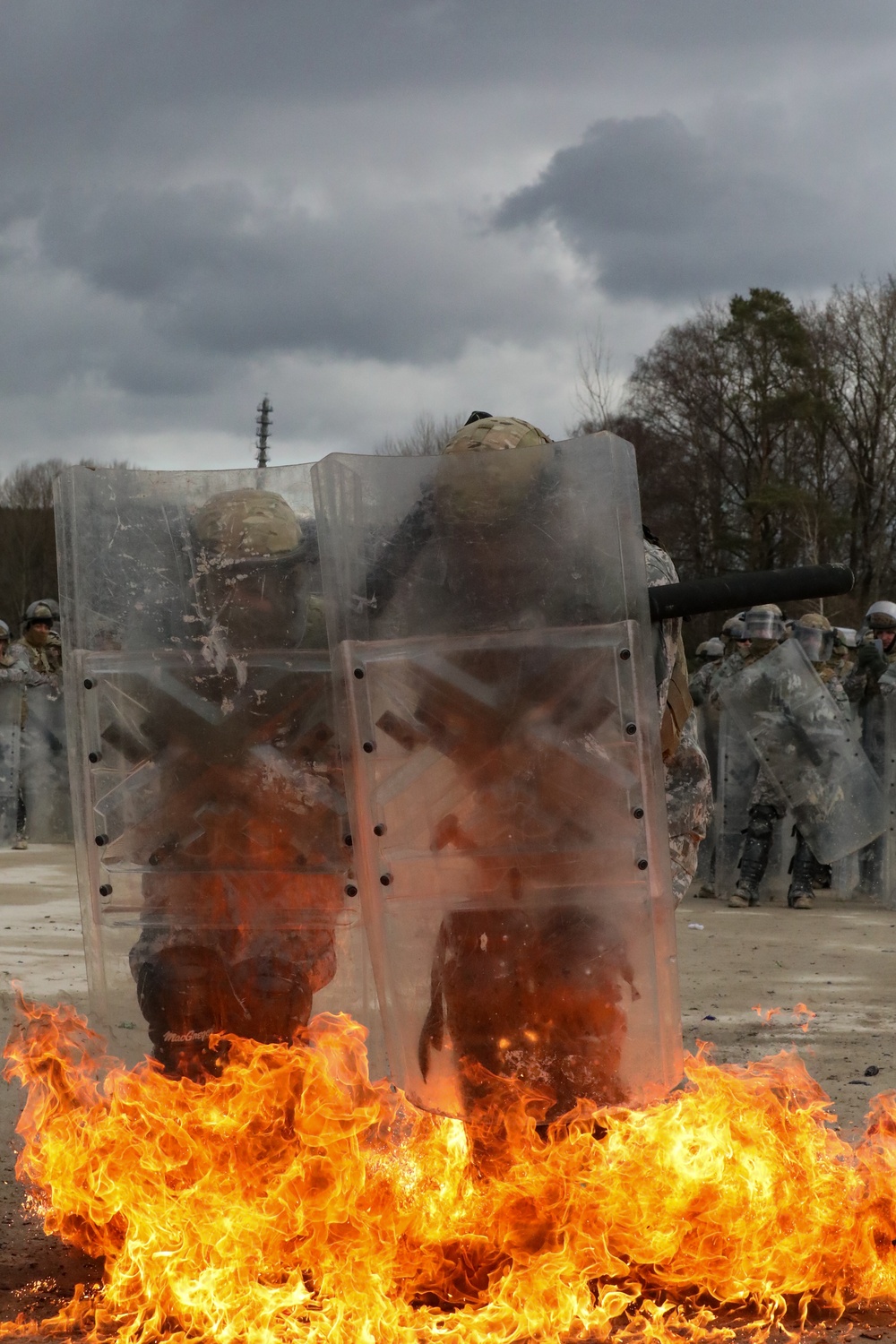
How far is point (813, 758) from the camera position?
460 inches

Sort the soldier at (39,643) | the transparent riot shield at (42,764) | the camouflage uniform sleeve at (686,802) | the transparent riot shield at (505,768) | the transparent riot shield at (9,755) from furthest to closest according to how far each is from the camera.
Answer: the soldier at (39,643) < the transparent riot shield at (42,764) < the transparent riot shield at (9,755) < the camouflage uniform sleeve at (686,802) < the transparent riot shield at (505,768)

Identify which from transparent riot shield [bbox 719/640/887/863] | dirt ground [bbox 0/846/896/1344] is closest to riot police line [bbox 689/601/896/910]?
transparent riot shield [bbox 719/640/887/863]

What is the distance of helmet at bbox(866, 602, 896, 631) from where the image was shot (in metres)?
13.1

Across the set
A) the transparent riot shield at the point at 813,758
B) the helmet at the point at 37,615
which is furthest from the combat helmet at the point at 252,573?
the helmet at the point at 37,615

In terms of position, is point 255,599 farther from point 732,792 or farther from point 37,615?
point 37,615

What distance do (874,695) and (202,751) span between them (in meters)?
9.82

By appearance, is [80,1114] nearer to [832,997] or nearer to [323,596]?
[323,596]

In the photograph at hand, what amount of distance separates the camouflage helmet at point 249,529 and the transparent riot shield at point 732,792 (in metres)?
9.38

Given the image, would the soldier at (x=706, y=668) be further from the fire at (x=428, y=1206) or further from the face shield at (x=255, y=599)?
the face shield at (x=255, y=599)

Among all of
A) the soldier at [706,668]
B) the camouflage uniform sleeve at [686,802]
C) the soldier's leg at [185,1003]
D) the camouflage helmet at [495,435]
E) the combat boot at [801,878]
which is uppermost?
the camouflage helmet at [495,435]

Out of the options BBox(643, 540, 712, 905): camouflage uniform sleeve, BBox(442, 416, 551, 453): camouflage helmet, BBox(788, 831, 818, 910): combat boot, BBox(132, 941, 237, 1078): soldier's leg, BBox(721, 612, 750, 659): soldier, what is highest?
BBox(442, 416, 551, 453): camouflage helmet

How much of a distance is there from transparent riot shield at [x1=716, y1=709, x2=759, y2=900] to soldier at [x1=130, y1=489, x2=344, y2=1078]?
934cm

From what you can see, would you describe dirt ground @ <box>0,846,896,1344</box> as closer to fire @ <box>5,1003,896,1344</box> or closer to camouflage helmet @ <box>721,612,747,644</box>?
fire @ <box>5,1003,896,1344</box>

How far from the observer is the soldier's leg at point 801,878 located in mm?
11828
